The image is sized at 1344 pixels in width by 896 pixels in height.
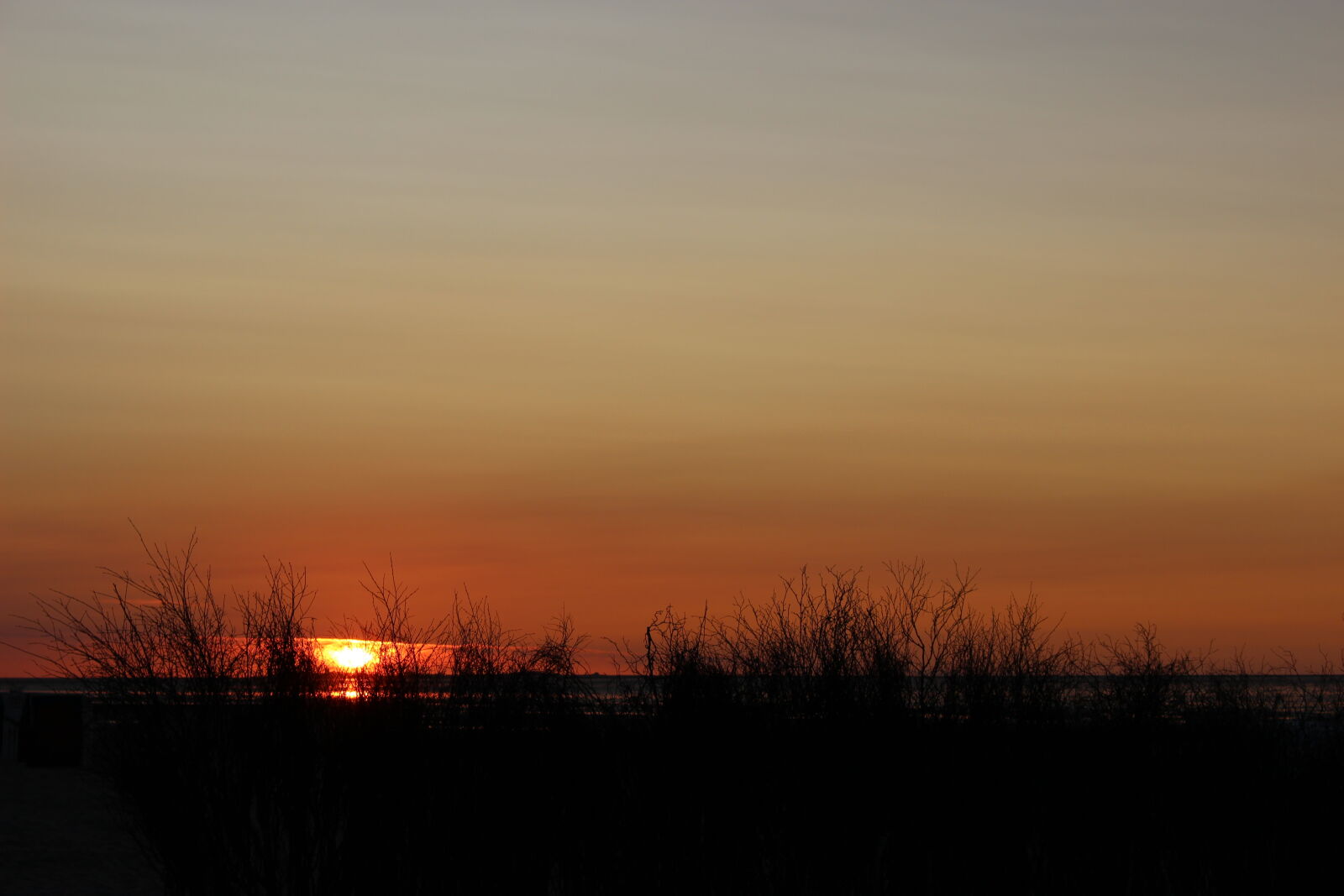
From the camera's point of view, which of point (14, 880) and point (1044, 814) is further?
point (14, 880)

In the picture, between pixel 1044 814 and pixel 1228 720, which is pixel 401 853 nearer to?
pixel 1044 814

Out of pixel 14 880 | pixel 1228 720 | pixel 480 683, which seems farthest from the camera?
pixel 14 880

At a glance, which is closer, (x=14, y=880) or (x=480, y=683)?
(x=480, y=683)

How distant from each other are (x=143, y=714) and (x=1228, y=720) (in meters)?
16.6

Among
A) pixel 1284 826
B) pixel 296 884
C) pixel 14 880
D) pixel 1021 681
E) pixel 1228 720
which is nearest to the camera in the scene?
pixel 296 884

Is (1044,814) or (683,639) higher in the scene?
(683,639)

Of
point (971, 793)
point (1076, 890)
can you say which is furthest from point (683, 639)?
point (1076, 890)

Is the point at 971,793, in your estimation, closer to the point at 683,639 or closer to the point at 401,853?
the point at 683,639

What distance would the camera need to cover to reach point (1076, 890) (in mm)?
17734

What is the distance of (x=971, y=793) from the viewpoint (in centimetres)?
1931

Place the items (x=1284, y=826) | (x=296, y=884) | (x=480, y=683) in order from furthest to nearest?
(x=1284, y=826) → (x=480, y=683) → (x=296, y=884)

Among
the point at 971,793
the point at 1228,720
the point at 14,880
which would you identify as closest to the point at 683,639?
the point at 971,793

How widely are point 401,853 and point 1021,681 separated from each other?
972cm

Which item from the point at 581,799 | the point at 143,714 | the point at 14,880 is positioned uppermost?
the point at 143,714
